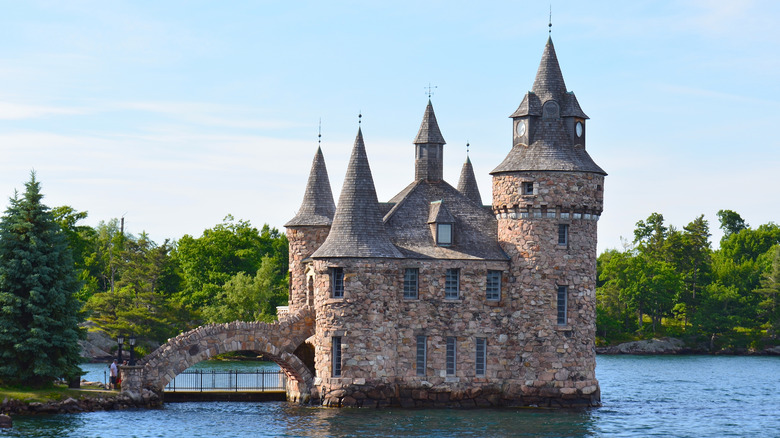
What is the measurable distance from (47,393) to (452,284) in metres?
18.8

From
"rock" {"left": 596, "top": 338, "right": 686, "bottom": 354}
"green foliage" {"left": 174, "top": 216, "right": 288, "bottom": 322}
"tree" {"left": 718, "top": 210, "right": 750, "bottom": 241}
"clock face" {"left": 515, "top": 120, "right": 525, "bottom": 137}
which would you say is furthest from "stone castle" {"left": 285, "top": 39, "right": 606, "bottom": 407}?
"tree" {"left": 718, "top": 210, "right": 750, "bottom": 241}

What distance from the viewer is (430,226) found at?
53250mm

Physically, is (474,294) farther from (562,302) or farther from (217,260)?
(217,260)

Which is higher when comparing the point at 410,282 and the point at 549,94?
the point at 549,94

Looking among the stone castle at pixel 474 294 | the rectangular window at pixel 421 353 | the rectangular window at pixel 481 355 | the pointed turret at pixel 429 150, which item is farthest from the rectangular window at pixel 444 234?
the rectangular window at pixel 481 355

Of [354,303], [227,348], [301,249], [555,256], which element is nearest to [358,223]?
[354,303]

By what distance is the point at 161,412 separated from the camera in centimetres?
4991

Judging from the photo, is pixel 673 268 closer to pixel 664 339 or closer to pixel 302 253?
pixel 664 339

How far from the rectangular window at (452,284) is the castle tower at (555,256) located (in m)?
2.62

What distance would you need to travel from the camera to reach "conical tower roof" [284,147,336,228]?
2260 inches

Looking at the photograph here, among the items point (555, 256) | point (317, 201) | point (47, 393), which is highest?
point (317, 201)

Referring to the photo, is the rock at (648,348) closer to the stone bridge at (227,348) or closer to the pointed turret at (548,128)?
the pointed turret at (548,128)

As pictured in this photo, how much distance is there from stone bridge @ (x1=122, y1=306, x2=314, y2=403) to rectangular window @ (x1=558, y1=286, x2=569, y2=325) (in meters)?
11.9

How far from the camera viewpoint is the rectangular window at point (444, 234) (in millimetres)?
52688
